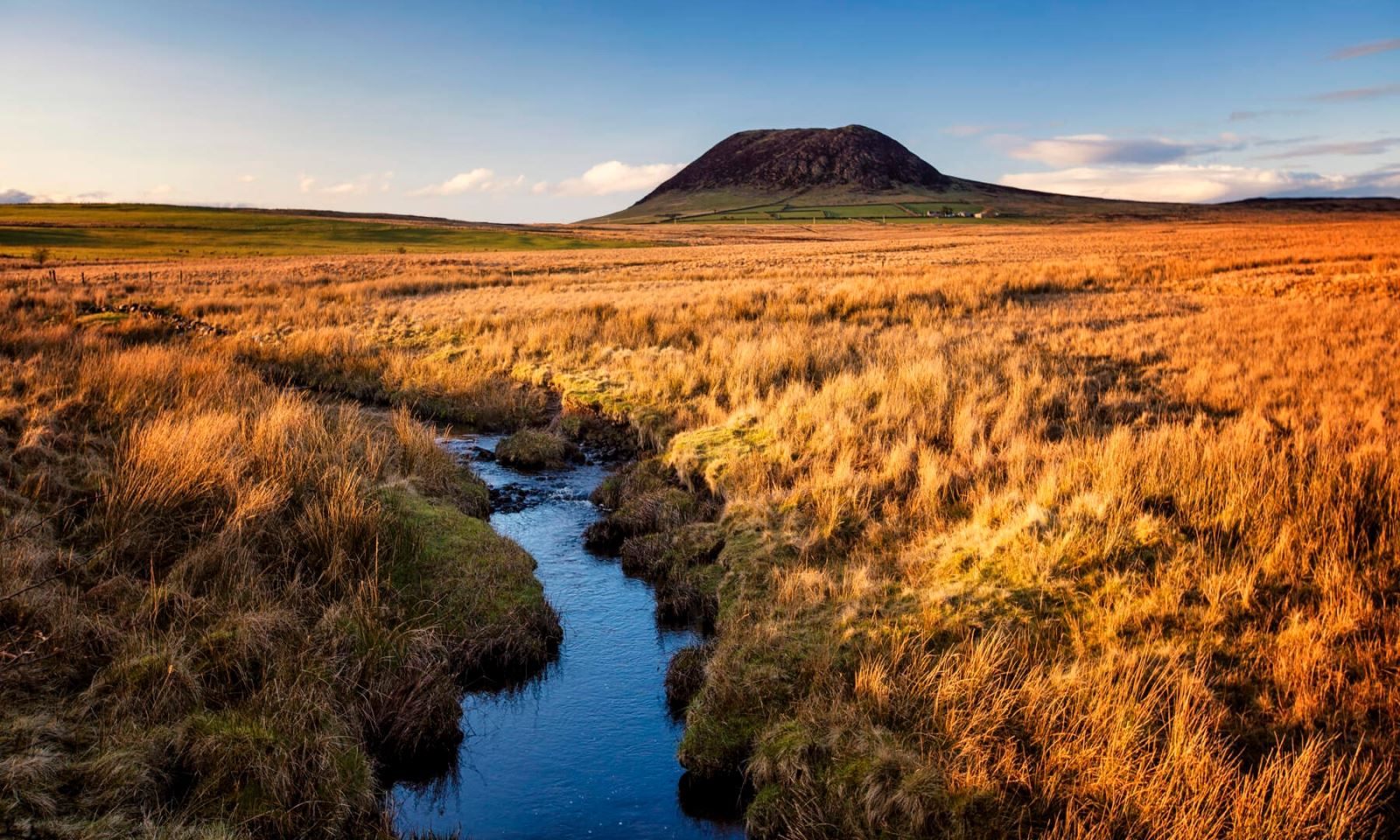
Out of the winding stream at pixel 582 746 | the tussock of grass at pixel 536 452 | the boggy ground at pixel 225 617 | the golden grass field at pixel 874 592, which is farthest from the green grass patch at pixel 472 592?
the tussock of grass at pixel 536 452

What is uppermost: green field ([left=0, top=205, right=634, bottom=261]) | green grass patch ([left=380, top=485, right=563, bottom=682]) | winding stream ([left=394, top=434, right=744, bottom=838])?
green field ([left=0, top=205, right=634, bottom=261])

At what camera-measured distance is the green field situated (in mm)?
62875

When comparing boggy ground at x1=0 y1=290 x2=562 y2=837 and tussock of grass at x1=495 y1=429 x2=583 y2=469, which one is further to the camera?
tussock of grass at x1=495 y1=429 x2=583 y2=469

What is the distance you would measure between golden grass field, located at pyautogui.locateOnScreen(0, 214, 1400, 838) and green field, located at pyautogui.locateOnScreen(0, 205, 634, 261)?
5764 cm

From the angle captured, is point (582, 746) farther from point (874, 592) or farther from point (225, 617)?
point (225, 617)

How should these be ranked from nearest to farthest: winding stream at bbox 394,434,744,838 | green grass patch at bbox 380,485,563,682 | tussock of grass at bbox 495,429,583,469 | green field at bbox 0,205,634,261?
winding stream at bbox 394,434,744,838 < green grass patch at bbox 380,485,563,682 < tussock of grass at bbox 495,429,583,469 < green field at bbox 0,205,634,261

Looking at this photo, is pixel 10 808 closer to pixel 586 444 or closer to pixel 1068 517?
pixel 1068 517

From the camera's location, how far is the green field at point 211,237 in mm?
62875

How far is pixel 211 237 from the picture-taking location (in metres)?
77.7

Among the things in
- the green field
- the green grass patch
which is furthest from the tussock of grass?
the green field

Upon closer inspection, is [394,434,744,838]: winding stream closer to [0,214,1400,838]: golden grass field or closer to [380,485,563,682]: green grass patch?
[380,485,563,682]: green grass patch

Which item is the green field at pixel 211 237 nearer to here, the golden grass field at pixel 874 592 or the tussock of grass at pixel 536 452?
the tussock of grass at pixel 536 452

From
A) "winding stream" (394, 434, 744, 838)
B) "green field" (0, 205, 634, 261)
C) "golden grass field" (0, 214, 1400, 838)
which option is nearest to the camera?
"golden grass field" (0, 214, 1400, 838)

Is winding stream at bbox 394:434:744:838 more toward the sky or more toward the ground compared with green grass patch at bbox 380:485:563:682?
more toward the ground
